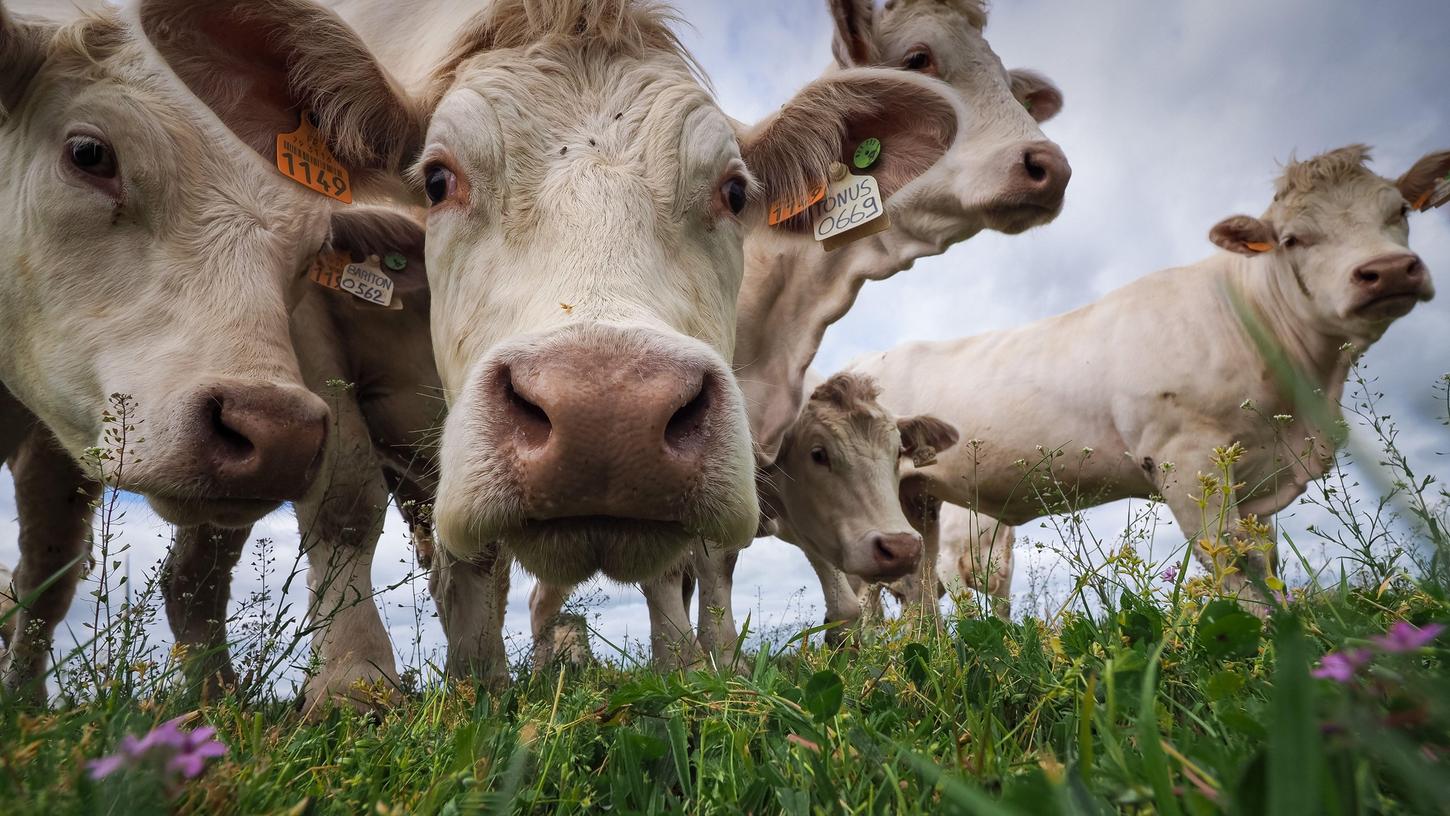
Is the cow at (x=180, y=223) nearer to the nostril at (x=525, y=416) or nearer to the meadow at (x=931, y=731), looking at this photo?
the meadow at (x=931, y=731)

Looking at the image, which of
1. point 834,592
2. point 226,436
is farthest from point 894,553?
point 226,436

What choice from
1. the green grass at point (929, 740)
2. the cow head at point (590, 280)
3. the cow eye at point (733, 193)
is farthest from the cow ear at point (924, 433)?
the green grass at point (929, 740)

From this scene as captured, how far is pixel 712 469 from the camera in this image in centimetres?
193

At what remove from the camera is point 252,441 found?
99.3 inches

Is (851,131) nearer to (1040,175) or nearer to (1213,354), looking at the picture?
(1040,175)

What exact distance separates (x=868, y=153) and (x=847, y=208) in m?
0.26

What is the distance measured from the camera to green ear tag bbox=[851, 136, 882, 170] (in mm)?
3838

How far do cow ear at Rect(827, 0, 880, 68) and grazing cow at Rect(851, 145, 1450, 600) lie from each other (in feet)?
9.44

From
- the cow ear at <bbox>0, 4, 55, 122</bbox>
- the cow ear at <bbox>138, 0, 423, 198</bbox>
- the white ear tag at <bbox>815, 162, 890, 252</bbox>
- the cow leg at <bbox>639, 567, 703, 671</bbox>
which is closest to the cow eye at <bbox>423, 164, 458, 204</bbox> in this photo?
the cow ear at <bbox>138, 0, 423, 198</bbox>

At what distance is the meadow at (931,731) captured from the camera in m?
0.72

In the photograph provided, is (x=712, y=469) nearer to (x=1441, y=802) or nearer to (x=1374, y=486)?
(x=1374, y=486)

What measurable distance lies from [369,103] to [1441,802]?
3459mm

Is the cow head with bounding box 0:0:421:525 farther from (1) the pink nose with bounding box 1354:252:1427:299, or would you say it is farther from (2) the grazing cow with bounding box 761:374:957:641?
(1) the pink nose with bounding box 1354:252:1427:299

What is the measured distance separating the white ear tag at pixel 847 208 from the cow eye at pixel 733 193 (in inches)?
34.4
